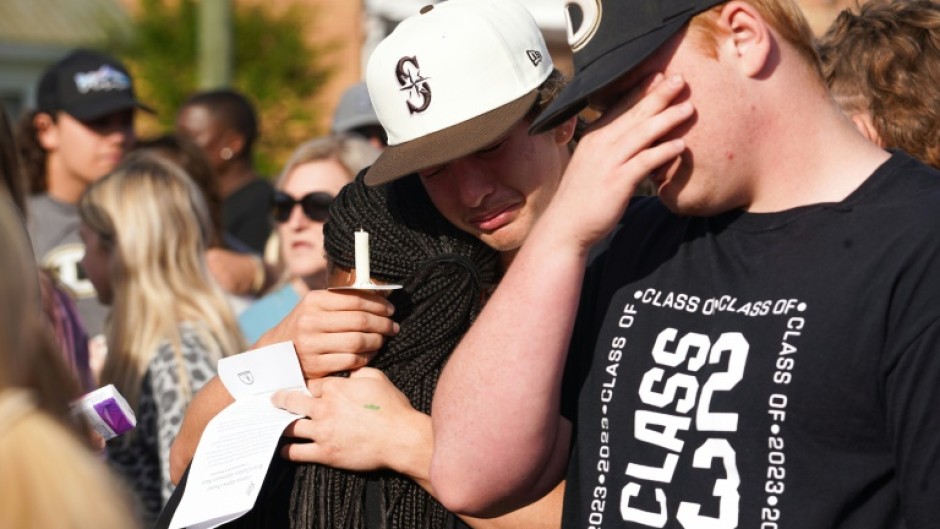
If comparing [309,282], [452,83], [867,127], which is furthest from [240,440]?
[309,282]

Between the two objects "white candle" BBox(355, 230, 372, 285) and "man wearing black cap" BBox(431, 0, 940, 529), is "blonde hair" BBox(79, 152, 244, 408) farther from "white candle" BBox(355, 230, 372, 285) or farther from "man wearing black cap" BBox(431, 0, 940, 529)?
"man wearing black cap" BBox(431, 0, 940, 529)

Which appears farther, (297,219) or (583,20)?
(297,219)

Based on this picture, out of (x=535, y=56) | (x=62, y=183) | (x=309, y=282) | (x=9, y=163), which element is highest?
(x=62, y=183)

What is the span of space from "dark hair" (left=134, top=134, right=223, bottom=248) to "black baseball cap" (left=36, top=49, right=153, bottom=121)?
935 mm

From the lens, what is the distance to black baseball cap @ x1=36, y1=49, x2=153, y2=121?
687cm

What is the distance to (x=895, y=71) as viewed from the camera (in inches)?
109

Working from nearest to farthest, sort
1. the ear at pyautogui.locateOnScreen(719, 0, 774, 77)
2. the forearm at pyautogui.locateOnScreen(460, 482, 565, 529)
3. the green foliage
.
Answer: the ear at pyautogui.locateOnScreen(719, 0, 774, 77) → the forearm at pyautogui.locateOnScreen(460, 482, 565, 529) → the green foliage

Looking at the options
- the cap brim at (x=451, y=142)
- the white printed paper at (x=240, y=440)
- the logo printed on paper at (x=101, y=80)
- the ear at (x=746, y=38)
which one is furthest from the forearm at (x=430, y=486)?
the logo printed on paper at (x=101, y=80)

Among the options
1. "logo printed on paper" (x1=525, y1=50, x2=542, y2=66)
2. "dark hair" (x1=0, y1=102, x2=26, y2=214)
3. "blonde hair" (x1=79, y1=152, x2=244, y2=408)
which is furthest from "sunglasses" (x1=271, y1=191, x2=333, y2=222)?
"logo printed on paper" (x1=525, y1=50, x2=542, y2=66)

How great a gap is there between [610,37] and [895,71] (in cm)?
92

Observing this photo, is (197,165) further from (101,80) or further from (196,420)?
(196,420)

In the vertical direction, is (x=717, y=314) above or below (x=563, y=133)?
below

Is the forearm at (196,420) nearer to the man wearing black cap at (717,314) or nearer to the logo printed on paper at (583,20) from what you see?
the man wearing black cap at (717,314)

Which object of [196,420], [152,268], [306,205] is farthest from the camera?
[306,205]
